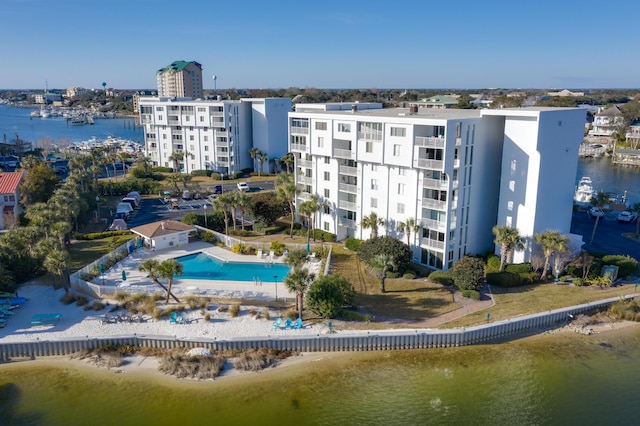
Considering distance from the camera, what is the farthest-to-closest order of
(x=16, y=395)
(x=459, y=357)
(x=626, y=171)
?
1. (x=626, y=171)
2. (x=459, y=357)
3. (x=16, y=395)

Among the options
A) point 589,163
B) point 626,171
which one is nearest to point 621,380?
point 626,171

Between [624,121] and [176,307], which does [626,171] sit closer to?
[624,121]

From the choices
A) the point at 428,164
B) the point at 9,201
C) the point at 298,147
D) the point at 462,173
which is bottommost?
the point at 9,201

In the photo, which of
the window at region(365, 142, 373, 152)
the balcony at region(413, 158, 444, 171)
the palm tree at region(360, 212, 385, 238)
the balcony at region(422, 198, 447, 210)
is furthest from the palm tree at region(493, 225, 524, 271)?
the window at region(365, 142, 373, 152)

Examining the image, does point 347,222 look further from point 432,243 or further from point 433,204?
point 433,204

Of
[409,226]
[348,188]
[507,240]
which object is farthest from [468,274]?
[348,188]

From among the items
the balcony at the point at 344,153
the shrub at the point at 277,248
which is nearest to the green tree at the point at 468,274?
the balcony at the point at 344,153

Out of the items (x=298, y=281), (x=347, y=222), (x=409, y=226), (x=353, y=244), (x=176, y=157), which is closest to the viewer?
(x=298, y=281)
